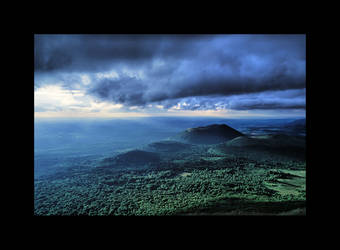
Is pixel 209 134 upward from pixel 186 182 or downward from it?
upward

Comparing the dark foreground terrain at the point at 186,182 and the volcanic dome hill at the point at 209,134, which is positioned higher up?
the volcanic dome hill at the point at 209,134

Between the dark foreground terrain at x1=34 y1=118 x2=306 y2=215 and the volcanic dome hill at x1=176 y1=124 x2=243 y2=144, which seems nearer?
the dark foreground terrain at x1=34 y1=118 x2=306 y2=215

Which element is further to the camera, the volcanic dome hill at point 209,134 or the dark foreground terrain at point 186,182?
the volcanic dome hill at point 209,134

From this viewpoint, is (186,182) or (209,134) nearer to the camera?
(186,182)

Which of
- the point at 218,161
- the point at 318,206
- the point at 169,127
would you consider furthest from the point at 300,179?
the point at 169,127
